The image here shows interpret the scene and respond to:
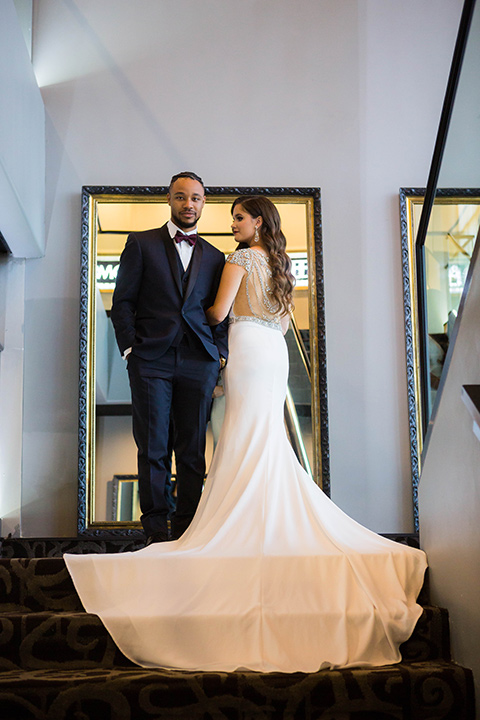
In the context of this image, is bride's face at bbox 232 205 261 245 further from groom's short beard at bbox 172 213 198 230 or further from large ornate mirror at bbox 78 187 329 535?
large ornate mirror at bbox 78 187 329 535

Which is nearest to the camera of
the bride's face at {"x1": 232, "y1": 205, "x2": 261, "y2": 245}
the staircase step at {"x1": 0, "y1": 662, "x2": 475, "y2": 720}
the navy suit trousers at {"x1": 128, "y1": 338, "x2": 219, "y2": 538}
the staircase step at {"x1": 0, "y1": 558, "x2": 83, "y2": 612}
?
the staircase step at {"x1": 0, "y1": 662, "x2": 475, "y2": 720}

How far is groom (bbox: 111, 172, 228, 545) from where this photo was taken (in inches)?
150

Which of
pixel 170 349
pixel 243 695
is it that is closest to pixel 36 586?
pixel 243 695

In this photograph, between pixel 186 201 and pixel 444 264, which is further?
pixel 186 201

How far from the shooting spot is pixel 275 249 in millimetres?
4117

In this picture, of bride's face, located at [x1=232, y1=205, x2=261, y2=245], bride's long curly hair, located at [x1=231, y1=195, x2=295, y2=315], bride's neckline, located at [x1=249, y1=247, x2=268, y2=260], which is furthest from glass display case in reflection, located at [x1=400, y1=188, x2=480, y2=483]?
bride's face, located at [x1=232, y1=205, x2=261, y2=245]

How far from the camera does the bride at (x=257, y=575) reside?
2719 millimetres

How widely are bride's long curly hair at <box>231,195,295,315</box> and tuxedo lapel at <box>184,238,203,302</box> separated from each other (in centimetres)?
29

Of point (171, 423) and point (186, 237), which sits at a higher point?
point (186, 237)

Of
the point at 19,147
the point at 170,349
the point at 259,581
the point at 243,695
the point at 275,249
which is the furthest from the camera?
the point at 19,147

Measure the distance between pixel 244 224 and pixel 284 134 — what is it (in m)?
1.65

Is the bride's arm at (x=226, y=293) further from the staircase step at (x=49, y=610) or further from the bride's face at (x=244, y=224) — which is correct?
the staircase step at (x=49, y=610)

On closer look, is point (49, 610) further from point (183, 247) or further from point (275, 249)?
point (275, 249)

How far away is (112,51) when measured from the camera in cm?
562
